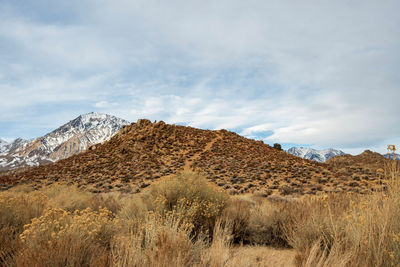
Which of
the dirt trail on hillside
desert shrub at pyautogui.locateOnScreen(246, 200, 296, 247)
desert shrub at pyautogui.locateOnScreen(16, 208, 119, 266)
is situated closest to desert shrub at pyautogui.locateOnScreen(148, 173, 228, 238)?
desert shrub at pyautogui.locateOnScreen(246, 200, 296, 247)

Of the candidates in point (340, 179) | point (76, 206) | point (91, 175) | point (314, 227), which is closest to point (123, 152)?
point (91, 175)

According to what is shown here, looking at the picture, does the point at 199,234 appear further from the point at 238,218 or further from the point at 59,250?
the point at 238,218

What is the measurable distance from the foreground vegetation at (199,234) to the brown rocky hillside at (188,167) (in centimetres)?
844

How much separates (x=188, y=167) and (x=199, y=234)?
21.5m

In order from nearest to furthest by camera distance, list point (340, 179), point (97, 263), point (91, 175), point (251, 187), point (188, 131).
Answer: point (97, 263)
point (251, 187)
point (340, 179)
point (91, 175)
point (188, 131)

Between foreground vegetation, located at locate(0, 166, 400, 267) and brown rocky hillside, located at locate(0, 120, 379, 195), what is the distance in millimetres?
8443

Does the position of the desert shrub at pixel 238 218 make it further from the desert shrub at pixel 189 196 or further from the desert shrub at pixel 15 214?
the desert shrub at pixel 15 214

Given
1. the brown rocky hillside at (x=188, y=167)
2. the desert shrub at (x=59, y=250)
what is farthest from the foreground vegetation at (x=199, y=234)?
the brown rocky hillside at (x=188, y=167)

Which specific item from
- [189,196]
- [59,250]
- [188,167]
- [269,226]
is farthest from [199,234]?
[188,167]

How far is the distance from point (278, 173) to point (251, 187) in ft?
17.4

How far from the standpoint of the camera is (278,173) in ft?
66.1

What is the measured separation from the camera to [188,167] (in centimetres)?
2512

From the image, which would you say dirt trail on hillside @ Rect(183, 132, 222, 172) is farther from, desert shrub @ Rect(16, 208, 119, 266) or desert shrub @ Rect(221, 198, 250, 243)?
desert shrub @ Rect(16, 208, 119, 266)

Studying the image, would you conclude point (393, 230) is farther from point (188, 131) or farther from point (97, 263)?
point (188, 131)
